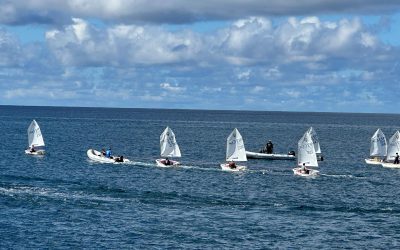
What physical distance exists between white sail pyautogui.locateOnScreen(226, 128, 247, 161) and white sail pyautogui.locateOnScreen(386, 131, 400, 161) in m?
31.8

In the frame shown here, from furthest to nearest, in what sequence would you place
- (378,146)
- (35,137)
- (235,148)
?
1. (35,137)
2. (378,146)
3. (235,148)

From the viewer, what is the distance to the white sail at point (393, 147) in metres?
143

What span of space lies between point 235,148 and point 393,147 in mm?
34120

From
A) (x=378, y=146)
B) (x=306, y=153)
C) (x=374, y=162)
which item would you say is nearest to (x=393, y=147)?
(x=374, y=162)

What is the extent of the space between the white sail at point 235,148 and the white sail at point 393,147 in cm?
3180

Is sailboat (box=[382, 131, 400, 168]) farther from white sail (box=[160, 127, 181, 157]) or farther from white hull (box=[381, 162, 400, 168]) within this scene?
white sail (box=[160, 127, 181, 157])

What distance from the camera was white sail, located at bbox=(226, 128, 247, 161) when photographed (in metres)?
131

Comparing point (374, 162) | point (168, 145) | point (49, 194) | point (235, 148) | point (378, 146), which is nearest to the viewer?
A: point (49, 194)

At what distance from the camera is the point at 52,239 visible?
2724 inches

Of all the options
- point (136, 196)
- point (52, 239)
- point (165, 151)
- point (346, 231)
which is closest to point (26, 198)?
point (136, 196)

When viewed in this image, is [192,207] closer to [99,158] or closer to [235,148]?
[235,148]

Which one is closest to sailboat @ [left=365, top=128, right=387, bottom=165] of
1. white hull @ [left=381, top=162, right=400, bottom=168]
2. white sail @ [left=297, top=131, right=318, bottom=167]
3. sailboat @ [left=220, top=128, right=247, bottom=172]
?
white hull @ [left=381, top=162, right=400, bottom=168]

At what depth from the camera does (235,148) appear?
5167 inches

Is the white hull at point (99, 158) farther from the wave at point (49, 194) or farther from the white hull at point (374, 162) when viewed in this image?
the white hull at point (374, 162)
